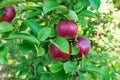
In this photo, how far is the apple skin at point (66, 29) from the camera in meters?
0.93

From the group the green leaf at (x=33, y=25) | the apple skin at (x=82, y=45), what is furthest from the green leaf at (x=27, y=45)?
the apple skin at (x=82, y=45)

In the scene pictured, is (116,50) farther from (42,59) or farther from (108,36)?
(42,59)

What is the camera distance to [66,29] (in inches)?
36.6

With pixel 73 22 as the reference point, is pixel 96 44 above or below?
below

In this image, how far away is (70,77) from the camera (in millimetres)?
1013

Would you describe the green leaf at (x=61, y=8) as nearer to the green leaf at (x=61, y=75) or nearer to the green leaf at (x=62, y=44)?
the green leaf at (x=62, y=44)

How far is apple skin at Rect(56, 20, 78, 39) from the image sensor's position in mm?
931

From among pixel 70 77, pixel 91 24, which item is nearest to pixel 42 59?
pixel 70 77

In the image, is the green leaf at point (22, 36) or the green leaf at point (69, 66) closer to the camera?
the green leaf at point (22, 36)

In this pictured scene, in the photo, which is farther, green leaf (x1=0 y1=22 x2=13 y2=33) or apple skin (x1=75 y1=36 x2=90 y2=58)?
apple skin (x1=75 y1=36 x2=90 y2=58)

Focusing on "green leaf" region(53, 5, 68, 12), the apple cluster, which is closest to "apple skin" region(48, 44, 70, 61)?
the apple cluster

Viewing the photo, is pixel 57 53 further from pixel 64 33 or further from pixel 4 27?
pixel 4 27

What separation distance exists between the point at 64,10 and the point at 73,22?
47 mm

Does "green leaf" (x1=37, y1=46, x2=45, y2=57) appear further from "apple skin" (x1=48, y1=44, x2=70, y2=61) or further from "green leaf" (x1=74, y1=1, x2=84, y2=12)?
"green leaf" (x1=74, y1=1, x2=84, y2=12)
